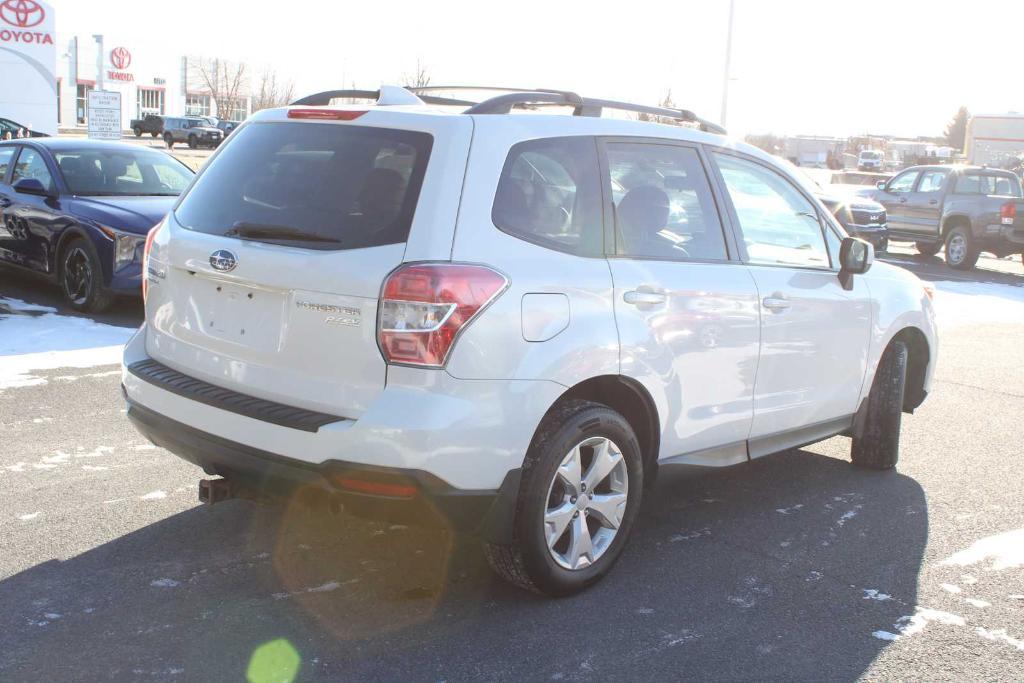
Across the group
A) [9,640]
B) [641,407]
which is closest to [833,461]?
[641,407]

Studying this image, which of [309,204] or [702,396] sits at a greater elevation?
[309,204]

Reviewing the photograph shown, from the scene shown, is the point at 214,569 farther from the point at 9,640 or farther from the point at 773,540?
the point at 773,540

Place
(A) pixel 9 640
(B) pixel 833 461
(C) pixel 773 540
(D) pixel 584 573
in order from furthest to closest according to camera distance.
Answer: (B) pixel 833 461, (C) pixel 773 540, (D) pixel 584 573, (A) pixel 9 640

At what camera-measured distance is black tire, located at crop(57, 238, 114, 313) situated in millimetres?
9242

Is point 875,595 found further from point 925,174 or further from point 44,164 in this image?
point 925,174

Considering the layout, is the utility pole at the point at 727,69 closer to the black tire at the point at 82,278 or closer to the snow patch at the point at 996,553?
the black tire at the point at 82,278

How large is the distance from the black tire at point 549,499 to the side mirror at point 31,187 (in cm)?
727

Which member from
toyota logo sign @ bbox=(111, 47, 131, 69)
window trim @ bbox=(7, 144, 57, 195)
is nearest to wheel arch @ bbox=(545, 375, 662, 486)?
window trim @ bbox=(7, 144, 57, 195)

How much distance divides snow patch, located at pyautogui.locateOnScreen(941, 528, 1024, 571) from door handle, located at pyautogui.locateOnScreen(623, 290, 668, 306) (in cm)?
174

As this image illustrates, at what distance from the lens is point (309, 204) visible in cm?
380

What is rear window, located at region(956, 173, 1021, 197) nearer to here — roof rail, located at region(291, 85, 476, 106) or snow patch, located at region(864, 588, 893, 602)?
snow patch, located at region(864, 588, 893, 602)

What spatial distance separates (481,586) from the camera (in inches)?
163

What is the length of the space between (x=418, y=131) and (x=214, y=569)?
1830 millimetres

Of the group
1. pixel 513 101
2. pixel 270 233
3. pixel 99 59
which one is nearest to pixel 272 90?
pixel 99 59
